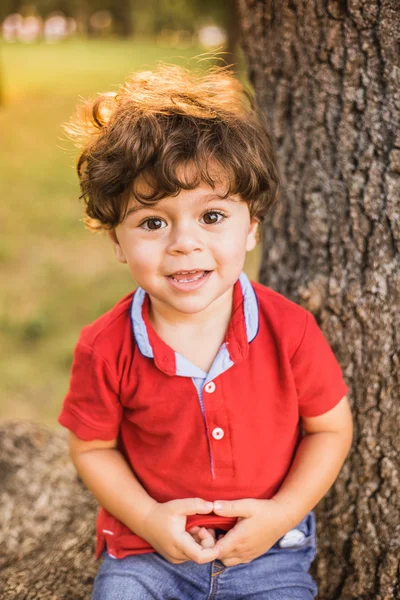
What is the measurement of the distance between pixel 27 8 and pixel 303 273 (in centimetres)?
3066

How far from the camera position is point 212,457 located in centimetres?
180

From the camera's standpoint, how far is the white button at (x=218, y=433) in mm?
1773

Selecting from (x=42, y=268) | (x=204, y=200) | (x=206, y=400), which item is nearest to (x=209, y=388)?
(x=206, y=400)

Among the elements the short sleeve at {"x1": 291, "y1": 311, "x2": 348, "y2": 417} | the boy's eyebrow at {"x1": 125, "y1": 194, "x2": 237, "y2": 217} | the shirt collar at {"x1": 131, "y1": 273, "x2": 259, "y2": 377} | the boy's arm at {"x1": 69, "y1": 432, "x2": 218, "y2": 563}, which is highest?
the boy's eyebrow at {"x1": 125, "y1": 194, "x2": 237, "y2": 217}

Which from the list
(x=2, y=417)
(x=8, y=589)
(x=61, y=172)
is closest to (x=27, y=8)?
(x=61, y=172)

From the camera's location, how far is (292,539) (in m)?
1.93

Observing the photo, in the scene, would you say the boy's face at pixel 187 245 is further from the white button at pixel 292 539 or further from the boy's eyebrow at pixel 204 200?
the white button at pixel 292 539

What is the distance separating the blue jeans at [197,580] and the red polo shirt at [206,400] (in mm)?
47

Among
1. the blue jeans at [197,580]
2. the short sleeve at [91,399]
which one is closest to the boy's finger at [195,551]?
the blue jeans at [197,580]

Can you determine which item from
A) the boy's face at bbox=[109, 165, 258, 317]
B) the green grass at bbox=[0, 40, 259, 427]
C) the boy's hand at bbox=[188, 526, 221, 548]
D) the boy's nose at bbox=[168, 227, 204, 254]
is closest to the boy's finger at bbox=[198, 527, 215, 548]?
the boy's hand at bbox=[188, 526, 221, 548]

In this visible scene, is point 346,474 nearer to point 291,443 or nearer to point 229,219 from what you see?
point 291,443

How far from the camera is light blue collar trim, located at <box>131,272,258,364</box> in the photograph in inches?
71.2

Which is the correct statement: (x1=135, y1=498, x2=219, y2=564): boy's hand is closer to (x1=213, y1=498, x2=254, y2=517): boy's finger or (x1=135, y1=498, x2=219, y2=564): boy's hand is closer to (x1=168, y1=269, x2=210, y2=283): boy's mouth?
(x1=213, y1=498, x2=254, y2=517): boy's finger

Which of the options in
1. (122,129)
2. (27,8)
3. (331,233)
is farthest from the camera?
(27,8)
